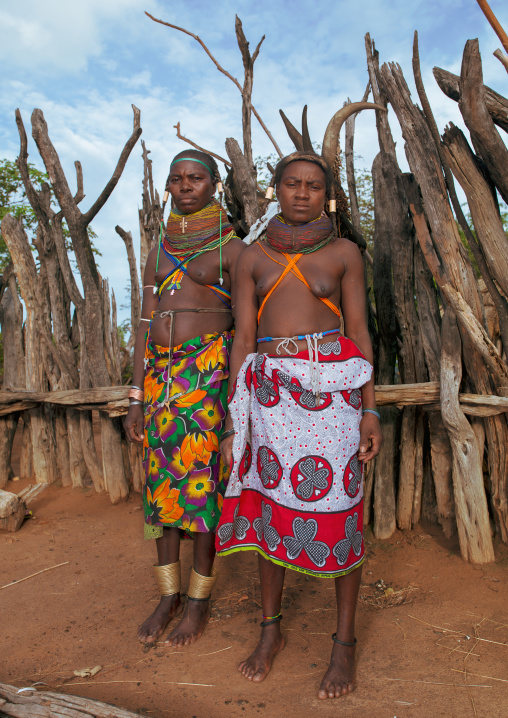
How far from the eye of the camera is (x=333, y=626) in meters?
2.67

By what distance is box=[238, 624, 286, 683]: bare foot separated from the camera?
7.34 ft

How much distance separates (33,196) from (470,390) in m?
3.77

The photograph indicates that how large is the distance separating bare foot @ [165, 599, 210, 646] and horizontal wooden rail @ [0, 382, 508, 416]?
1471mm

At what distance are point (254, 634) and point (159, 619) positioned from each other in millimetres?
458

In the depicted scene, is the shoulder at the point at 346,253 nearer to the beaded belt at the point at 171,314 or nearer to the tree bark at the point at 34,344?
the beaded belt at the point at 171,314

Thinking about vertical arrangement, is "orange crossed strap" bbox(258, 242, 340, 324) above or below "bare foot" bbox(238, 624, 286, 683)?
above

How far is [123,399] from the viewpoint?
4.09 metres

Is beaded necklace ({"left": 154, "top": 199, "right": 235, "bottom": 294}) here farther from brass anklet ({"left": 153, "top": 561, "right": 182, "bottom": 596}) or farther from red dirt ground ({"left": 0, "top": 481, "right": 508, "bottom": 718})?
red dirt ground ({"left": 0, "top": 481, "right": 508, "bottom": 718})

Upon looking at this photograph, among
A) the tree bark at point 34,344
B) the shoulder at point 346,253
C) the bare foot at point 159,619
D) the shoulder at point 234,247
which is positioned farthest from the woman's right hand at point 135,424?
the tree bark at point 34,344

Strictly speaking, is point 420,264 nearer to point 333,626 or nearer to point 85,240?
point 333,626

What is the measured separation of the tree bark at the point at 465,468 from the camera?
3.06 meters

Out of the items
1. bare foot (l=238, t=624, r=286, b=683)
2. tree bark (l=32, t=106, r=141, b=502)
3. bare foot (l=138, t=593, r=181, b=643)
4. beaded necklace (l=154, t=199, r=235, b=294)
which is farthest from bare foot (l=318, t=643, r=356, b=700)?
tree bark (l=32, t=106, r=141, b=502)

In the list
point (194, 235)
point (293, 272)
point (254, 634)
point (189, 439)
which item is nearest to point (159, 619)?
point (254, 634)

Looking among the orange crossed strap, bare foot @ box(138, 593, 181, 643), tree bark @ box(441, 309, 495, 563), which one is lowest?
bare foot @ box(138, 593, 181, 643)
